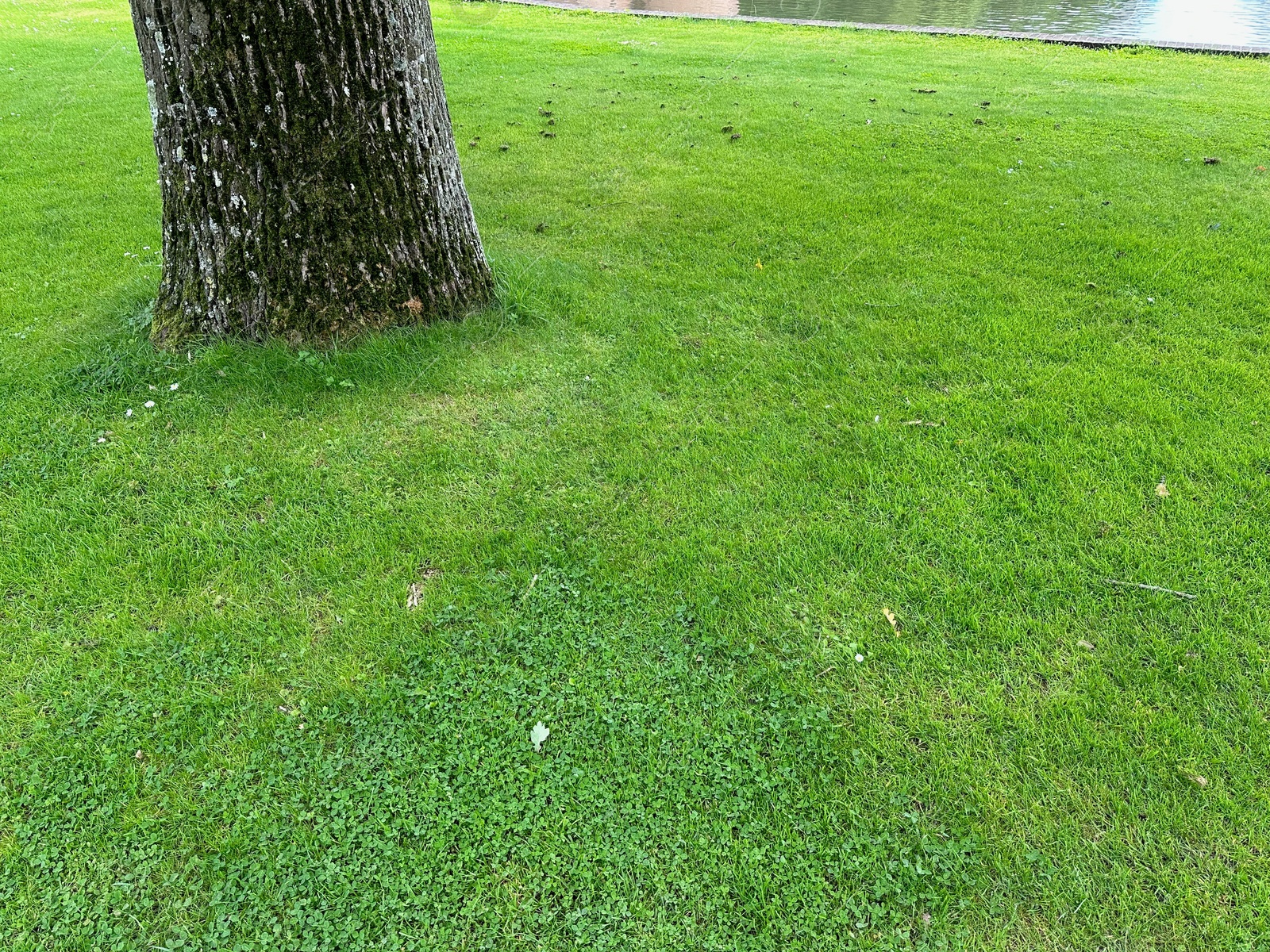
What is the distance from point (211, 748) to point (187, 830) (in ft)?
0.75

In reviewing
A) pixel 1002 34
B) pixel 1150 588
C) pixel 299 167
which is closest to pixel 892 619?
pixel 1150 588

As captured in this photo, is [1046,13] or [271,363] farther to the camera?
[1046,13]

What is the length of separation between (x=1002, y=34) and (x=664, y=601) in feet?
43.1

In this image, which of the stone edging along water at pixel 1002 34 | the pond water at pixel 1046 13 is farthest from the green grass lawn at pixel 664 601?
the pond water at pixel 1046 13

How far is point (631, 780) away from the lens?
6.18ft

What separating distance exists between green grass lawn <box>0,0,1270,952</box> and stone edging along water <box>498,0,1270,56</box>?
805cm

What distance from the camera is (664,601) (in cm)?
237

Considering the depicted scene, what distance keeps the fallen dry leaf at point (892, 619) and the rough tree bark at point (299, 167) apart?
2.60 metres

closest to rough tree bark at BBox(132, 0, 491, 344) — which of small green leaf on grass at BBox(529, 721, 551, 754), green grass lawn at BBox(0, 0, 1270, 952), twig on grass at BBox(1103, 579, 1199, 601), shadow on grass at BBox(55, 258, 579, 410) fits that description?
shadow on grass at BBox(55, 258, 579, 410)

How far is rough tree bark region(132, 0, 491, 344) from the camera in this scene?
2.99 metres

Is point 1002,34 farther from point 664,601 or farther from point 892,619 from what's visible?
point 664,601

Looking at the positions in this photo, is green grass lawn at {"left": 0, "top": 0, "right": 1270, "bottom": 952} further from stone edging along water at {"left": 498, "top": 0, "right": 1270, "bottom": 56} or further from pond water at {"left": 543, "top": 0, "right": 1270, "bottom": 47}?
pond water at {"left": 543, "top": 0, "right": 1270, "bottom": 47}

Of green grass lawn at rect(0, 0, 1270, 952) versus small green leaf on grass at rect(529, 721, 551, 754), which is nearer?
green grass lawn at rect(0, 0, 1270, 952)

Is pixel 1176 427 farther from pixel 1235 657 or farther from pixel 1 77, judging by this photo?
pixel 1 77
